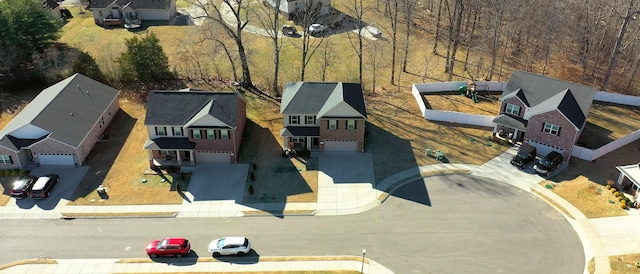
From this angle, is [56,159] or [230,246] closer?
[230,246]

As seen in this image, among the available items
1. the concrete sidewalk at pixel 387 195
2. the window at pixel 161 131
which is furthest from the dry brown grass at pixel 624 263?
the window at pixel 161 131

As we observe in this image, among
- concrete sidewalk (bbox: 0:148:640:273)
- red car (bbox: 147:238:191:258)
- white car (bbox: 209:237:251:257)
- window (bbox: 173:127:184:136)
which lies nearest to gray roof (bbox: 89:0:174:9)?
window (bbox: 173:127:184:136)

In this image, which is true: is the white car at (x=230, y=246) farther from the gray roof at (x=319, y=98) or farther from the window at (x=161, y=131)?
the gray roof at (x=319, y=98)

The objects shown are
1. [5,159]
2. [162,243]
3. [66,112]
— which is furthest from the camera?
[66,112]

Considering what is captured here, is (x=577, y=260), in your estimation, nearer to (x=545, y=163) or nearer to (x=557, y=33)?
(x=545, y=163)

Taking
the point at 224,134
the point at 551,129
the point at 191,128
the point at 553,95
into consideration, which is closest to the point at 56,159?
the point at 191,128

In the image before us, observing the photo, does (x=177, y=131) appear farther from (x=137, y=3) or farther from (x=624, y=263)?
(x=137, y=3)
